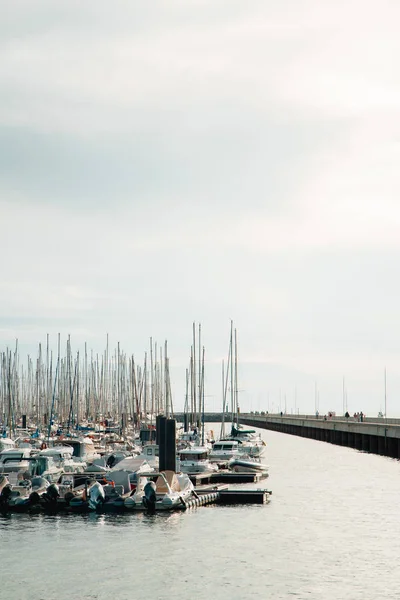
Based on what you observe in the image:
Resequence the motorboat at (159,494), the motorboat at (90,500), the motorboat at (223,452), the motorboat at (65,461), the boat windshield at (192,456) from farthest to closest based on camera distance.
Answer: the motorboat at (223,452) < the boat windshield at (192,456) < the motorboat at (65,461) < the motorboat at (159,494) < the motorboat at (90,500)

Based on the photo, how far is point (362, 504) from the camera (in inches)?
2400

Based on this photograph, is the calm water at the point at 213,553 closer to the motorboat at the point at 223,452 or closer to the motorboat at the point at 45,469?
the motorboat at the point at 45,469

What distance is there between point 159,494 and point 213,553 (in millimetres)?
12457

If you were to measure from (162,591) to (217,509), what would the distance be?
72.3 feet

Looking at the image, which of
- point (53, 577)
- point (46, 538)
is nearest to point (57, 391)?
point (46, 538)

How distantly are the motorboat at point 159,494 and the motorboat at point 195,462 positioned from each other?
34.5ft

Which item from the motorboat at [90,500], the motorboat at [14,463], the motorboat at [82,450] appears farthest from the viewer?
the motorboat at [82,450]

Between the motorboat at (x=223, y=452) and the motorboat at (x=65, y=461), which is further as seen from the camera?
the motorboat at (x=223, y=452)

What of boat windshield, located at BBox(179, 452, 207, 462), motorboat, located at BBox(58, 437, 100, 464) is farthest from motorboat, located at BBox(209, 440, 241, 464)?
motorboat, located at BBox(58, 437, 100, 464)

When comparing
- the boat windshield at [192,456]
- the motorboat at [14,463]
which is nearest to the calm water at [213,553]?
the motorboat at [14,463]

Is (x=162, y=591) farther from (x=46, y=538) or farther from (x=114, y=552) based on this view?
(x=46, y=538)

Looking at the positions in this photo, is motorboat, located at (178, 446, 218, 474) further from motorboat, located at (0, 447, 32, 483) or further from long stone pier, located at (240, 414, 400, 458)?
long stone pier, located at (240, 414, 400, 458)

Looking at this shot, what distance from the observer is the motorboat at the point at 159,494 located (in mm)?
53062

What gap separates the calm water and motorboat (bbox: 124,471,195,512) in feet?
3.47
